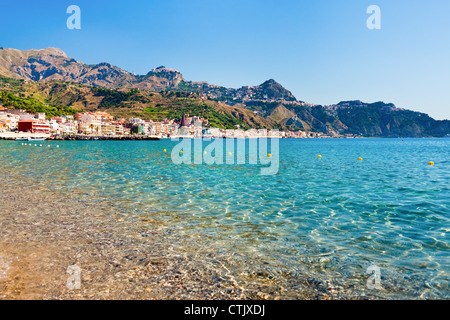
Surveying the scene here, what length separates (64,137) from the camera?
509 ft

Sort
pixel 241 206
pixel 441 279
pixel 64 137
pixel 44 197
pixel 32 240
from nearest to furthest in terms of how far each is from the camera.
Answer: pixel 441 279
pixel 32 240
pixel 241 206
pixel 44 197
pixel 64 137

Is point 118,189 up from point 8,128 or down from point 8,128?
down

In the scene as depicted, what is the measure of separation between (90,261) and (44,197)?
12.4 meters

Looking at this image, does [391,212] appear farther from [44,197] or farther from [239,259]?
[44,197]

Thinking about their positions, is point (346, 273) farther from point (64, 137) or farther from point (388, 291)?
point (64, 137)

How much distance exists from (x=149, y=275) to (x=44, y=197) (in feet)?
47.8

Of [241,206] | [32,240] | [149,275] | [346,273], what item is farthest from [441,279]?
[32,240]

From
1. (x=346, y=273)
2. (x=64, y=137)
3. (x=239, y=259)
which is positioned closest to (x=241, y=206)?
(x=239, y=259)

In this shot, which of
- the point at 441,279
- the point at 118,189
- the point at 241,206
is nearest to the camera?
the point at 441,279

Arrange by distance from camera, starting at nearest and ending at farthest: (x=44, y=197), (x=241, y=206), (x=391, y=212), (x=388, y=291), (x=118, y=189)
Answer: (x=388, y=291), (x=391, y=212), (x=241, y=206), (x=44, y=197), (x=118, y=189)

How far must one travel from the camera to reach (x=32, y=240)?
36.6 feet
